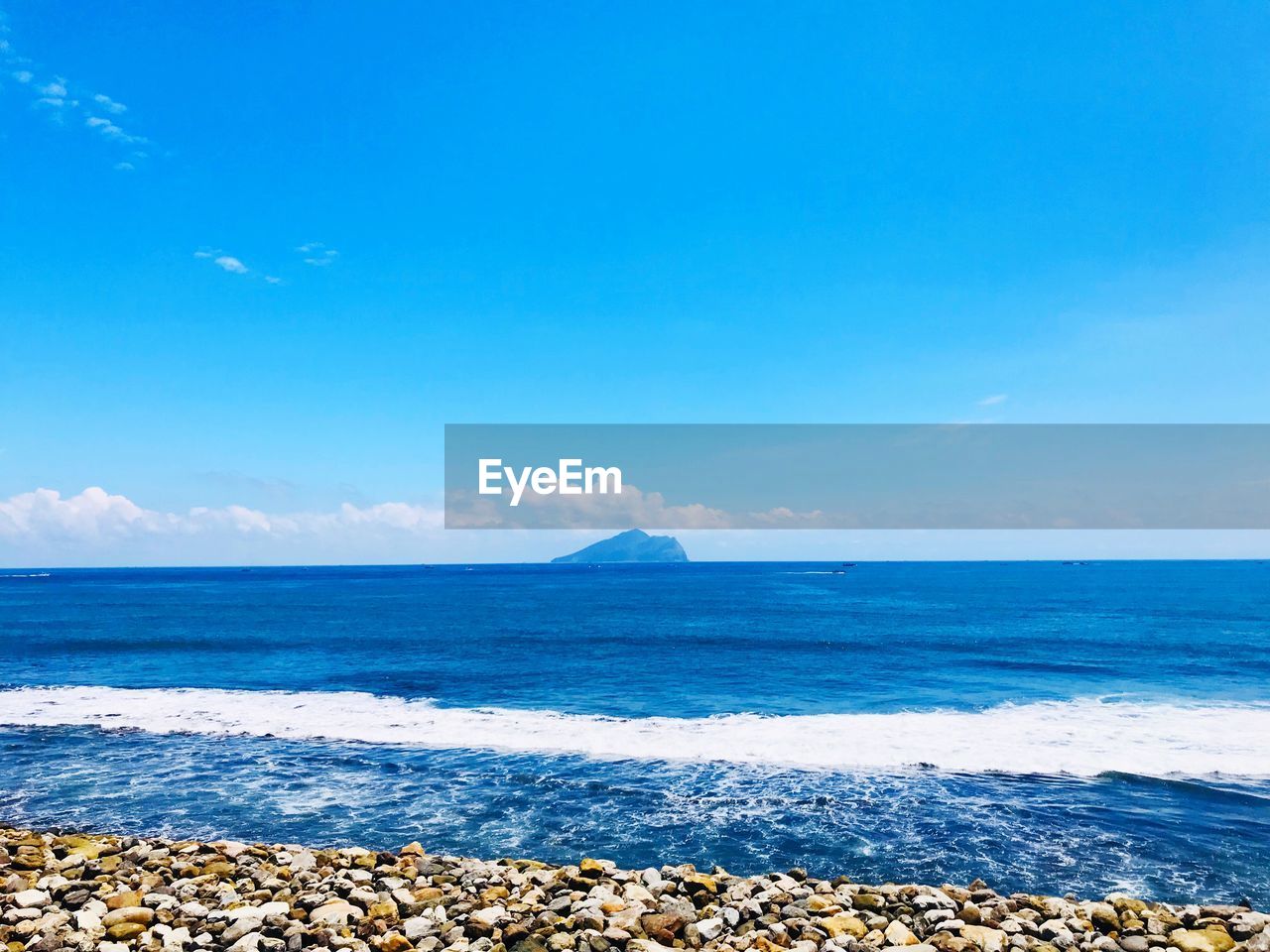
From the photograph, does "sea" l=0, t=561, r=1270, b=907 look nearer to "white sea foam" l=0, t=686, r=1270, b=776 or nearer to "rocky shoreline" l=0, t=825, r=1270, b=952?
"white sea foam" l=0, t=686, r=1270, b=776

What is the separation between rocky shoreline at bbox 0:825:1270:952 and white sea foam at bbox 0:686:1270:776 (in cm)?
943

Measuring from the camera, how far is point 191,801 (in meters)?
17.5

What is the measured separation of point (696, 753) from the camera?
22.2m

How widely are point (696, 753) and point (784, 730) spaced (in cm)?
444

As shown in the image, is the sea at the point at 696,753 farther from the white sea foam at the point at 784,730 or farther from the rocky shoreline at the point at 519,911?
the rocky shoreline at the point at 519,911

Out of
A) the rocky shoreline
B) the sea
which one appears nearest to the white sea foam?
the sea

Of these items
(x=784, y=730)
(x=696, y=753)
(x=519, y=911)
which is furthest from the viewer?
(x=784, y=730)

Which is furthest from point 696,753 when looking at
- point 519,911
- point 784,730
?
point 519,911

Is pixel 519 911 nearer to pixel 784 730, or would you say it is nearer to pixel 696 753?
pixel 696 753

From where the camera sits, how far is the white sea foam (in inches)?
838

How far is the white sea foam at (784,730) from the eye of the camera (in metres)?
21.3

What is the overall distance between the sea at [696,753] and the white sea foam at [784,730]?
0.15 meters

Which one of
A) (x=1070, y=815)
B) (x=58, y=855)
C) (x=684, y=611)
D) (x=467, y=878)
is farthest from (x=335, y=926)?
(x=684, y=611)

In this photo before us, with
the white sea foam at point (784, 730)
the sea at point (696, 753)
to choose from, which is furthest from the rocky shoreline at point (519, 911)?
the white sea foam at point (784, 730)
